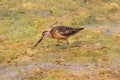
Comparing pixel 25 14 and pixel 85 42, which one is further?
pixel 25 14

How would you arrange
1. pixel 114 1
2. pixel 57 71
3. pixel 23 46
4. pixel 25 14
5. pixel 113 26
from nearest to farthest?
pixel 57 71
pixel 23 46
pixel 113 26
pixel 25 14
pixel 114 1

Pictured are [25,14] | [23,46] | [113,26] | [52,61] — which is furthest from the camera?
[25,14]

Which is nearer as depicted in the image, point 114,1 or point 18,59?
point 18,59

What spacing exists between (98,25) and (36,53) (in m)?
4.62

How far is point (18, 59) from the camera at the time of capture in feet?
47.6

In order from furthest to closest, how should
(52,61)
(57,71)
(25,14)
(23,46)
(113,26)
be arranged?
(25,14) → (113,26) → (23,46) → (52,61) → (57,71)

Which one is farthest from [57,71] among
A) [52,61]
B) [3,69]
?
[3,69]

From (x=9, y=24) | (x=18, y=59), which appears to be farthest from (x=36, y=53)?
(x=9, y=24)

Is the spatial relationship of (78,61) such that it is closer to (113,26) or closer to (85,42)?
(85,42)

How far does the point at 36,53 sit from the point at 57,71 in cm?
205

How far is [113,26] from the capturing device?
60.7 ft

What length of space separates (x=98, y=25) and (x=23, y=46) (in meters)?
4.35

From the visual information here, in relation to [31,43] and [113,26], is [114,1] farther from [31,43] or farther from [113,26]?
[31,43]

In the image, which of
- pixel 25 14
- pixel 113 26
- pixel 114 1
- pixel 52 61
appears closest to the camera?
pixel 52 61
